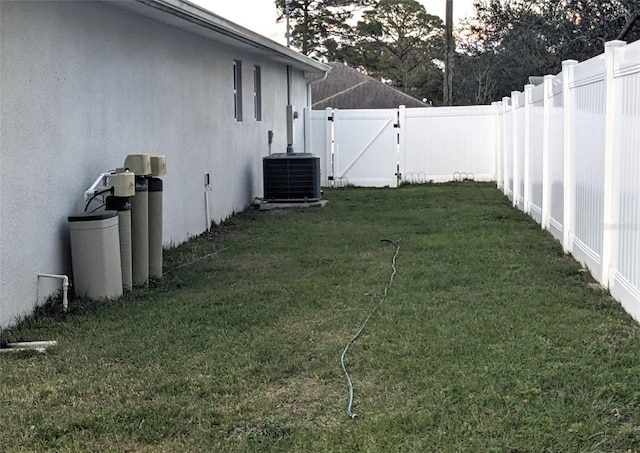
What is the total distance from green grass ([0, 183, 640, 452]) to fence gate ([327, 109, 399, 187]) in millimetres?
11402

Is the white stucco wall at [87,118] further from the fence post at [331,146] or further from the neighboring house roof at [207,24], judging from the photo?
the fence post at [331,146]

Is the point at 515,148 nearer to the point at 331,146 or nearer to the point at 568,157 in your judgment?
the point at 568,157

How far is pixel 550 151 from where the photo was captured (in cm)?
979

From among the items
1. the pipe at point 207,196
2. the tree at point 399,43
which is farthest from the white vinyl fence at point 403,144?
the tree at point 399,43

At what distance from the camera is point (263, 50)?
13523 mm

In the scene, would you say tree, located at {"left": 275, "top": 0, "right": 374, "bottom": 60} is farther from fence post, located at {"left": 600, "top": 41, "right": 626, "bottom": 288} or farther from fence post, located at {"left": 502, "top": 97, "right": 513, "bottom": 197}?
fence post, located at {"left": 600, "top": 41, "right": 626, "bottom": 288}

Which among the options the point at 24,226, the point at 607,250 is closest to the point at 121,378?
the point at 24,226

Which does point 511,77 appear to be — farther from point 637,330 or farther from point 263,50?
point 637,330

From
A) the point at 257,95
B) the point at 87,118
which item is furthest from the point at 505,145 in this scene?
the point at 87,118

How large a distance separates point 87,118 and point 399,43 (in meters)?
44.4

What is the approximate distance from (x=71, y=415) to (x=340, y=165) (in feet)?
52.9

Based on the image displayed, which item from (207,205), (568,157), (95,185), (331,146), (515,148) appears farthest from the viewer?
(331,146)

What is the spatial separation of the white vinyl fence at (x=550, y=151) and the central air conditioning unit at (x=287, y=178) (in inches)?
146

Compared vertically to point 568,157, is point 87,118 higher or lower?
higher
